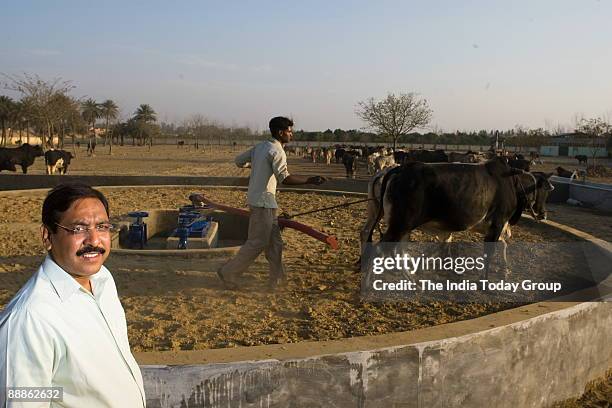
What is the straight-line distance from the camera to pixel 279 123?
5.48m

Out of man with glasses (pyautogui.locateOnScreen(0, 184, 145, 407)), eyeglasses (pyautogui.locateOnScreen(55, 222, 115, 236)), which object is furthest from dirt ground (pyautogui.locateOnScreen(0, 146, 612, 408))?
eyeglasses (pyautogui.locateOnScreen(55, 222, 115, 236))

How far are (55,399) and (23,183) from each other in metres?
19.4

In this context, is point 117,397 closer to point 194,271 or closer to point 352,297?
point 352,297

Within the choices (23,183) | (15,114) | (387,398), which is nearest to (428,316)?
(387,398)

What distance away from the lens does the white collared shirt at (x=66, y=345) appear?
4.60ft

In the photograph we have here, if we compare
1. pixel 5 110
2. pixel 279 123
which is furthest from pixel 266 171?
pixel 5 110

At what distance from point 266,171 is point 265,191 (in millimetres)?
229

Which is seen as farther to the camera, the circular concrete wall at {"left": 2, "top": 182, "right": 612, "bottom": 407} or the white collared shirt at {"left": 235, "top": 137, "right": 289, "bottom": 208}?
the white collared shirt at {"left": 235, "top": 137, "right": 289, "bottom": 208}

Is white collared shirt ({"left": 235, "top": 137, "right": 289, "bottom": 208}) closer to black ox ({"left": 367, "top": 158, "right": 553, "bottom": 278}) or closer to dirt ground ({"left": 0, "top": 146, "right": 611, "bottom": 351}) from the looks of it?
dirt ground ({"left": 0, "top": 146, "right": 611, "bottom": 351})

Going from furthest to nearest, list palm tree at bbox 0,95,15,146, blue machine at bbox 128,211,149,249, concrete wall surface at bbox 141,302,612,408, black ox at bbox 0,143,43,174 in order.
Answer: palm tree at bbox 0,95,15,146
black ox at bbox 0,143,43,174
blue machine at bbox 128,211,149,249
concrete wall surface at bbox 141,302,612,408

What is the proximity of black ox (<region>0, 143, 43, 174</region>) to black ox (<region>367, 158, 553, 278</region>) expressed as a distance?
20.8m

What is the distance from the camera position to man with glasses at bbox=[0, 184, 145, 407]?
1.41 meters

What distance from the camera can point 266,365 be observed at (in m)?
3.08

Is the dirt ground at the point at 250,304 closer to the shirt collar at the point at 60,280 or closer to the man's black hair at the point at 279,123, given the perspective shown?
the man's black hair at the point at 279,123
